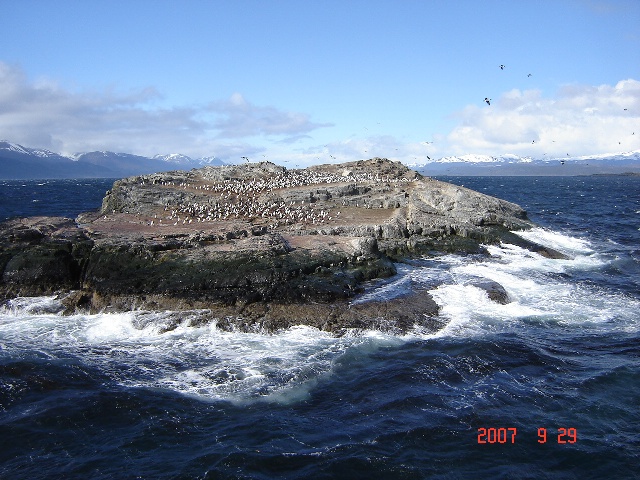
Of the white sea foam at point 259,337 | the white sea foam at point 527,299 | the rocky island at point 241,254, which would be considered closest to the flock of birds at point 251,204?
the rocky island at point 241,254

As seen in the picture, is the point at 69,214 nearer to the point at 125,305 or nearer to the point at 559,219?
the point at 125,305

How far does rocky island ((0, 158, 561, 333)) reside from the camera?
21.4 m

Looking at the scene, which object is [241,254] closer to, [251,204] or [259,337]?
[259,337]

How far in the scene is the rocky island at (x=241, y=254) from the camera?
21.4 m

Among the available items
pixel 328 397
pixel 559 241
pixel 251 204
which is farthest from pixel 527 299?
pixel 251 204

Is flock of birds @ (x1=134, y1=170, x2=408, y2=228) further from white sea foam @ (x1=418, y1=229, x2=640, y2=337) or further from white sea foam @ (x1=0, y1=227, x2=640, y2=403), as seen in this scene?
white sea foam @ (x1=418, y1=229, x2=640, y2=337)

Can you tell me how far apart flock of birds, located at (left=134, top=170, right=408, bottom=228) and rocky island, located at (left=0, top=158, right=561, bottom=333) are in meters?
0.16

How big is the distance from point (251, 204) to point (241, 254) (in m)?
15.0

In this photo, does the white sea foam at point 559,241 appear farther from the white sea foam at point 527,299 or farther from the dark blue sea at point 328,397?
the dark blue sea at point 328,397

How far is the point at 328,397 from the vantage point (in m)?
15.2

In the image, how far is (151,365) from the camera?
1728cm

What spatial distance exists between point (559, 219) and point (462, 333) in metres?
43.8

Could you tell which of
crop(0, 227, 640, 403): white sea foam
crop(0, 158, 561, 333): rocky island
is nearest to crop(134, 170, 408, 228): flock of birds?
crop(0, 158, 561, 333): rocky island

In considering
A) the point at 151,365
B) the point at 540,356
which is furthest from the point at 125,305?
the point at 540,356
